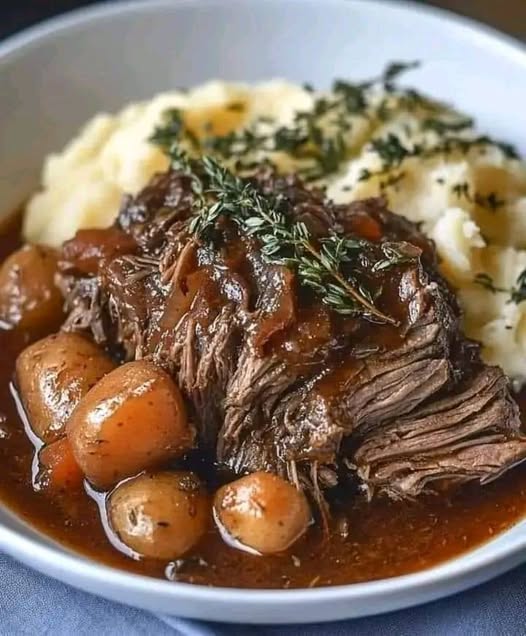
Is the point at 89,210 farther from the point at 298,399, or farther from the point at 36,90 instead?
A: the point at 298,399

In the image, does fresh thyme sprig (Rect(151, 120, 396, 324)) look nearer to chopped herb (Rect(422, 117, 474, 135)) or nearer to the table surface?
chopped herb (Rect(422, 117, 474, 135))

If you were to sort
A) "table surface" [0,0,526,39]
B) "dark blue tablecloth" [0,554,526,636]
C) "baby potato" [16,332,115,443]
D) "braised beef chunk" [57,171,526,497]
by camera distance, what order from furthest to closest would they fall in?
"table surface" [0,0,526,39], "baby potato" [16,332,115,443], "braised beef chunk" [57,171,526,497], "dark blue tablecloth" [0,554,526,636]

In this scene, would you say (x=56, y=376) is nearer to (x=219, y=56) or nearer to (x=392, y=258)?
(x=392, y=258)

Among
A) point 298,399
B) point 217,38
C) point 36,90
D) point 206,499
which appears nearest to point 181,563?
point 206,499

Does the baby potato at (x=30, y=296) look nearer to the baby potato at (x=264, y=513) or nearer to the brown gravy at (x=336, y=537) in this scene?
the brown gravy at (x=336, y=537)

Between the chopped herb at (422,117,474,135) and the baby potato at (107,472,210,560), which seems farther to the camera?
the chopped herb at (422,117,474,135)

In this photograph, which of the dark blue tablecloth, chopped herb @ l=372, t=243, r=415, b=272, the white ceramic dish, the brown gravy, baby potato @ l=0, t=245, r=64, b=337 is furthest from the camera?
the white ceramic dish

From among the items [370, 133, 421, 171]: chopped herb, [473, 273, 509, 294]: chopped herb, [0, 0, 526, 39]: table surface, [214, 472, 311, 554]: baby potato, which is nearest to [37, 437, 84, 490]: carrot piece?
[214, 472, 311, 554]: baby potato

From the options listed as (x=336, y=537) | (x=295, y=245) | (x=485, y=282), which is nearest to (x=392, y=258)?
(x=295, y=245)
